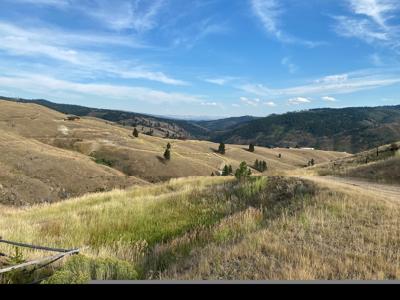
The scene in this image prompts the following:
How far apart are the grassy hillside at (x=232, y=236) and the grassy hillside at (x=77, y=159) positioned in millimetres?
13505

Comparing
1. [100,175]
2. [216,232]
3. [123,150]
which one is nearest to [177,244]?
[216,232]

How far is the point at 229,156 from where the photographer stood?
16362 cm

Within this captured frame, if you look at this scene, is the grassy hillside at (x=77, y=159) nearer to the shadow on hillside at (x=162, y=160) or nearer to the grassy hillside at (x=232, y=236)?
the shadow on hillside at (x=162, y=160)

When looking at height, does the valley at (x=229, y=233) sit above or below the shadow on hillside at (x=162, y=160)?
above

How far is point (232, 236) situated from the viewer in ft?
33.3

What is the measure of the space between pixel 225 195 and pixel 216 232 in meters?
7.56

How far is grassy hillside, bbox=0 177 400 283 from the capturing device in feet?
22.8

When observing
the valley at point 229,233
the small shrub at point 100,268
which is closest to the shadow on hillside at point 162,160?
the valley at point 229,233

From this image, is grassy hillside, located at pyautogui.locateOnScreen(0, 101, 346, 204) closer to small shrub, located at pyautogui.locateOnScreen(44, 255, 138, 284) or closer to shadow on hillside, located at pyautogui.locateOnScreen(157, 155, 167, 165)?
shadow on hillside, located at pyautogui.locateOnScreen(157, 155, 167, 165)

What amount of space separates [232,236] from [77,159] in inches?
3263

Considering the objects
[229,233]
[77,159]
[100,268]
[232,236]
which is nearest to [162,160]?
[77,159]

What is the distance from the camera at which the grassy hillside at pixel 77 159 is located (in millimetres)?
67625

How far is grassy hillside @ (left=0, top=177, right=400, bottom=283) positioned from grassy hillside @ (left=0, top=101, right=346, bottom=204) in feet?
44.3
